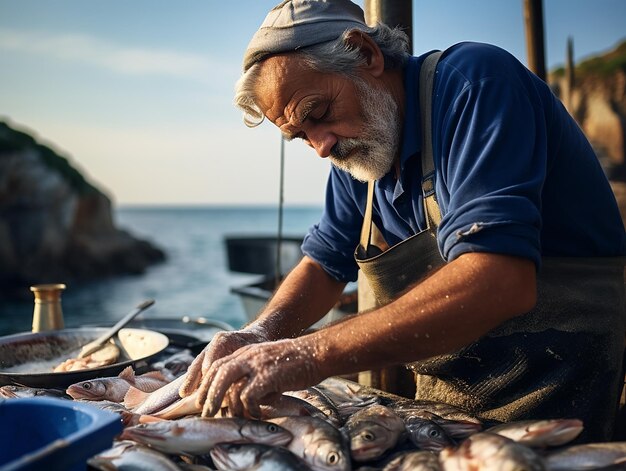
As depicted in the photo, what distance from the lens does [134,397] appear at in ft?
8.30

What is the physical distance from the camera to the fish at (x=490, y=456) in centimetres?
161

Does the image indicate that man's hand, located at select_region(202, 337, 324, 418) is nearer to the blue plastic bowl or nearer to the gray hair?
the blue plastic bowl

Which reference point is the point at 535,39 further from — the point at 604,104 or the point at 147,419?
the point at 604,104

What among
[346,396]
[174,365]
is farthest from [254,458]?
[174,365]

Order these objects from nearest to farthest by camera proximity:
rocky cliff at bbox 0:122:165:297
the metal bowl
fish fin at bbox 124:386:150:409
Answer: fish fin at bbox 124:386:150:409 → the metal bowl → rocky cliff at bbox 0:122:165:297

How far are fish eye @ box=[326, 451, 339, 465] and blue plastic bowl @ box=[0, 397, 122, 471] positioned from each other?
601 millimetres

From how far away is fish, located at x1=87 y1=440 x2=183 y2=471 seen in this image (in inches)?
70.4

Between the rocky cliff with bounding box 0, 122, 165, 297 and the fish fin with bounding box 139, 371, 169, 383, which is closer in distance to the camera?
the fish fin with bounding box 139, 371, 169, 383

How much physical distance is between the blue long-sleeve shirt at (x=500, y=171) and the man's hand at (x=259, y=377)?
23.6 inches

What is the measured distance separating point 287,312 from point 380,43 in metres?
1.31

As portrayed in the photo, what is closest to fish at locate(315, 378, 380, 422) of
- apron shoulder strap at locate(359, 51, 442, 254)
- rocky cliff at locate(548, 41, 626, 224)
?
apron shoulder strap at locate(359, 51, 442, 254)

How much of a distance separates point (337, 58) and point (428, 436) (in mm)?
1442

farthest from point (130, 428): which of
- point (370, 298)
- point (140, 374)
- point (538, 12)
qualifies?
point (538, 12)

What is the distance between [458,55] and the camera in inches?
92.0
